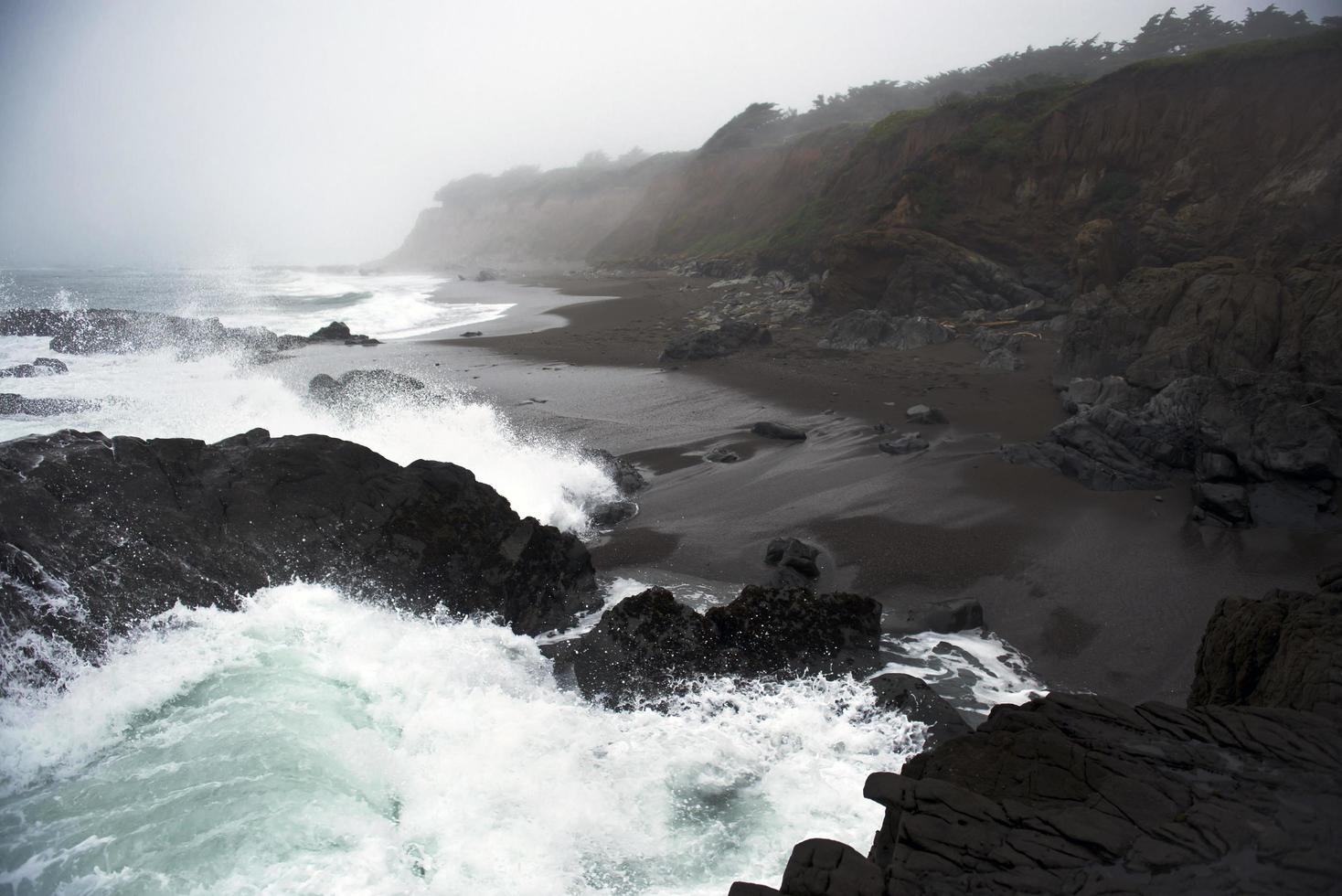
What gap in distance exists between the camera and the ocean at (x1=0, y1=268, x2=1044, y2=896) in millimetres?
3936

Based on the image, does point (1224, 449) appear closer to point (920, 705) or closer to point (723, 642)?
point (920, 705)

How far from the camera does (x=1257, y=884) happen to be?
8.19ft

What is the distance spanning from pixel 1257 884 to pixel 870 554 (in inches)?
202

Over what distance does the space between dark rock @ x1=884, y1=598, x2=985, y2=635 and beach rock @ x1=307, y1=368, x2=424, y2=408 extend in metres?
8.51

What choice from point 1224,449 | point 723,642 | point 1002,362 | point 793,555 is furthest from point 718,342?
point 723,642

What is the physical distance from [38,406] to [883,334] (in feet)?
54.1

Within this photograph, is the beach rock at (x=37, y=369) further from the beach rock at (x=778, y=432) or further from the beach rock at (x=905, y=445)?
the beach rock at (x=905, y=445)

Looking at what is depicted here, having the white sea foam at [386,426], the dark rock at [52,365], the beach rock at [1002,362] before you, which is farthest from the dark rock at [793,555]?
the dark rock at [52,365]

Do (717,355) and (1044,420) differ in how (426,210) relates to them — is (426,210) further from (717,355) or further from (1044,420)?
(1044,420)

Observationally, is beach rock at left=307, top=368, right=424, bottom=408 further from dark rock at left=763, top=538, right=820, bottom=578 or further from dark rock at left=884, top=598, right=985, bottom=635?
dark rock at left=884, top=598, right=985, bottom=635

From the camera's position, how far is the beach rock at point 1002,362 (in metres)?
14.6

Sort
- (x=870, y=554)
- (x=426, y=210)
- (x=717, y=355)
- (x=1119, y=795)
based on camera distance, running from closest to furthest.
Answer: (x=1119, y=795) < (x=870, y=554) < (x=717, y=355) < (x=426, y=210)

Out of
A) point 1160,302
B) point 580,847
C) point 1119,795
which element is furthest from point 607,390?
point 1119,795

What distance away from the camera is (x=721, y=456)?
10.6 metres
